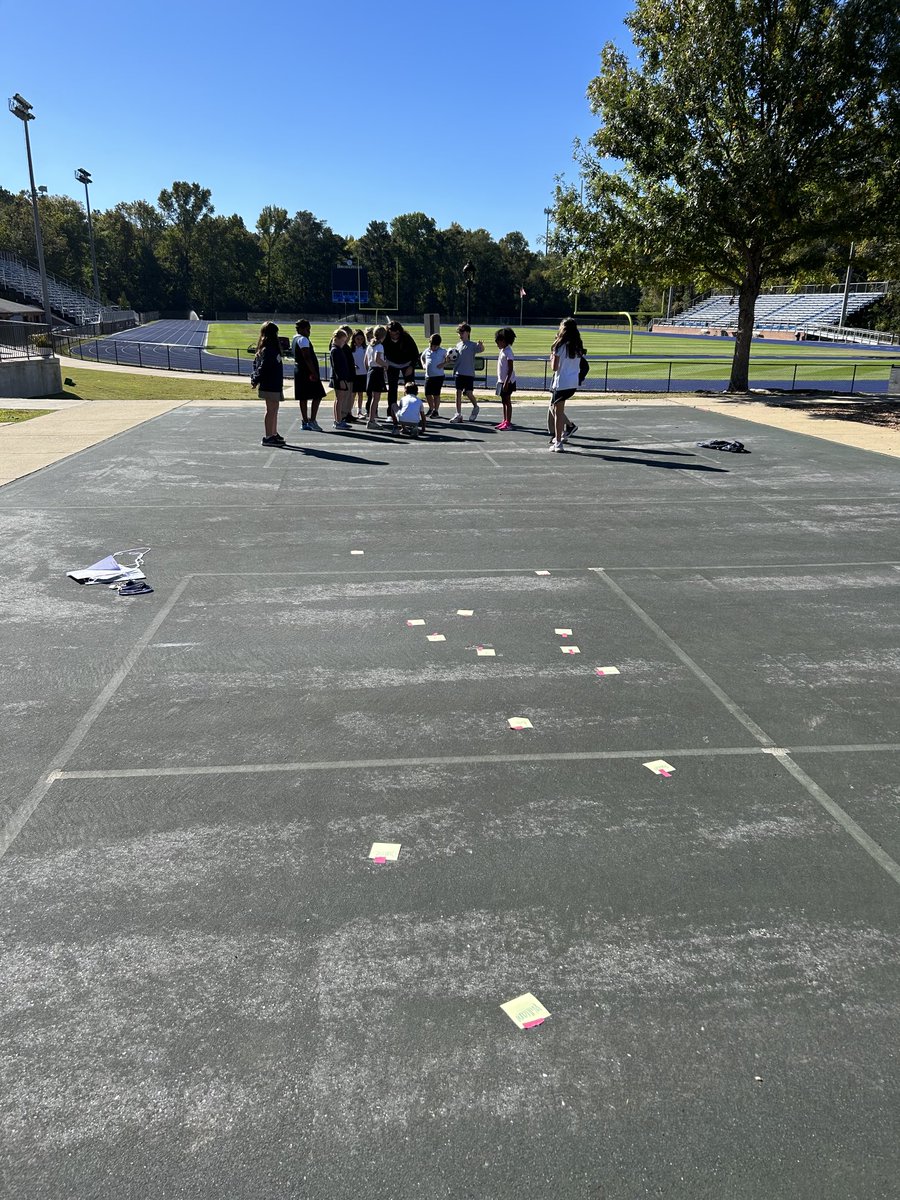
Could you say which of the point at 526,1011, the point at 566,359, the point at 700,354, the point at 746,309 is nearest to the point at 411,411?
the point at 566,359

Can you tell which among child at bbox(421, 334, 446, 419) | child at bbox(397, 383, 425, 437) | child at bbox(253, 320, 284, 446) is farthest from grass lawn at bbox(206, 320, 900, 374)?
child at bbox(253, 320, 284, 446)

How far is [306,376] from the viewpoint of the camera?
1420 centimetres

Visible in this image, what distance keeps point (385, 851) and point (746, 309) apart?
23519 mm

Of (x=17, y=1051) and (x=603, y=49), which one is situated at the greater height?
(x=603, y=49)

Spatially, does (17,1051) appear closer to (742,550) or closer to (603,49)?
(742,550)

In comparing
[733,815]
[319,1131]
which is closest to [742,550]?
[733,815]

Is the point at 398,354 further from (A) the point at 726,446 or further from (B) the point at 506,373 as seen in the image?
(A) the point at 726,446

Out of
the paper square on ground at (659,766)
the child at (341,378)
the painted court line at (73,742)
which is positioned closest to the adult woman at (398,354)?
the child at (341,378)

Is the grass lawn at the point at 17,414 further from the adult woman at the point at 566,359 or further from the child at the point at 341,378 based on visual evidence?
the adult woman at the point at 566,359

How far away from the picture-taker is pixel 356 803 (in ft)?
12.3

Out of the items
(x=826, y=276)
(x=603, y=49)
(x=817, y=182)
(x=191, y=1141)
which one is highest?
(x=603, y=49)

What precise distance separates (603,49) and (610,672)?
23.2 meters

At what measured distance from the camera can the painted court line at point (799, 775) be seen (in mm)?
3414

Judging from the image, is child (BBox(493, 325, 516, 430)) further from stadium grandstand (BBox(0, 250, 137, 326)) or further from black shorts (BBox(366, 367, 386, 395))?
stadium grandstand (BBox(0, 250, 137, 326))
